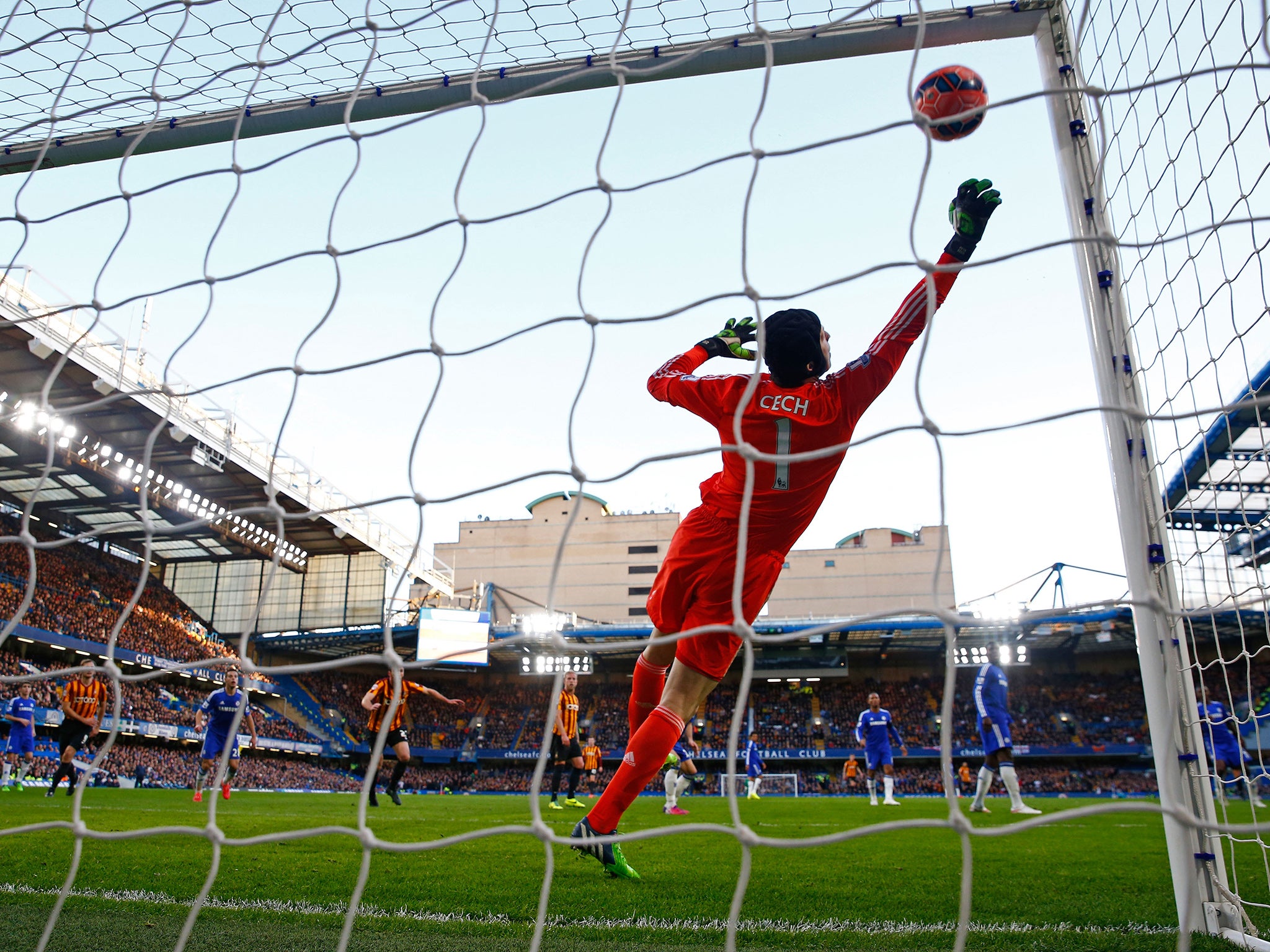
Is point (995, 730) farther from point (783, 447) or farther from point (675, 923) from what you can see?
point (783, 447)

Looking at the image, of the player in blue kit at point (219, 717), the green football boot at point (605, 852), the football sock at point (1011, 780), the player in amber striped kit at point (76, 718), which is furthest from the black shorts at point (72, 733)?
the football sock at point (1011, 780)

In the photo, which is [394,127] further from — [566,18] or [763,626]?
[763,626]

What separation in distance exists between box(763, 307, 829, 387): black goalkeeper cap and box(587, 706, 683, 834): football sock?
122 centimetres

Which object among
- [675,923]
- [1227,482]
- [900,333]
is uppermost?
[900,333]

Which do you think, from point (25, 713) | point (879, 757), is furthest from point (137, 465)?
point (879, 757)

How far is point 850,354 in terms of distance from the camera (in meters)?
3.26

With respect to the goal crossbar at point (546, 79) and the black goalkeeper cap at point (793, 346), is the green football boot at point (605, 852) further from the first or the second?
the goal crossbar at point (546, 79)

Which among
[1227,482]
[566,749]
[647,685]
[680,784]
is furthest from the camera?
[680,784]

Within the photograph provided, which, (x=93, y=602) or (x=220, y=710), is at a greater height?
(x=93, y=602)

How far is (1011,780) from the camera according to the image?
32.2 ft

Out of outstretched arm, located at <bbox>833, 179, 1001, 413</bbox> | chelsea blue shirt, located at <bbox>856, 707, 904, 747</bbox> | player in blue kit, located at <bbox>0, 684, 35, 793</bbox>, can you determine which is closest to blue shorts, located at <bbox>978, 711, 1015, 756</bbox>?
chelsea blue shirt, located at <bbox>856, 707, 904, 747</bbox>

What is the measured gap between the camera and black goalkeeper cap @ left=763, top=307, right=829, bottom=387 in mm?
2910

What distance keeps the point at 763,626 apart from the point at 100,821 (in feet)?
87.0

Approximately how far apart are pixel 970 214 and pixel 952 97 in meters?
0.39
